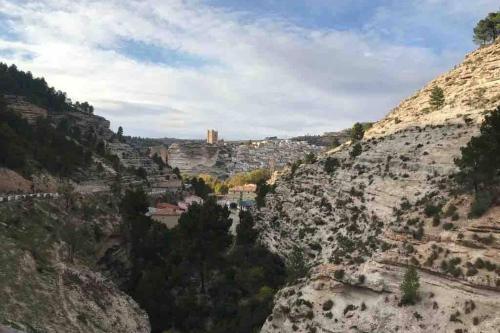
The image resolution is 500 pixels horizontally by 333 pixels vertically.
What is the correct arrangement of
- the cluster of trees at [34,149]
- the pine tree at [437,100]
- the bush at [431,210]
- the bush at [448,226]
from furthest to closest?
the cluster of trees at [34,149], the pine tree at [437,100], the bush at [431,210], the bush at [448,226]

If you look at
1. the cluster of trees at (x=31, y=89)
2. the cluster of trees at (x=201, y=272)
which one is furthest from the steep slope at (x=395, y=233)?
the cluster of trees at (x=31, y=89)

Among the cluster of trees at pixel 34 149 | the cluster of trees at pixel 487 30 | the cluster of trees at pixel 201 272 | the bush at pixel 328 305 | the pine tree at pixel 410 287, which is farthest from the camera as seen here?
the cluster of trees at pixel 487 30

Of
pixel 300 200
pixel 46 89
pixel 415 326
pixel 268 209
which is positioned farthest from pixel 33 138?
pixel 415 326

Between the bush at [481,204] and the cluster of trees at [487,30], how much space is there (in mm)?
49061

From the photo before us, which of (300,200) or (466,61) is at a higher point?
(466,61)

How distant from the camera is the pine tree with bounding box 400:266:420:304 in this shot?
83.1ft

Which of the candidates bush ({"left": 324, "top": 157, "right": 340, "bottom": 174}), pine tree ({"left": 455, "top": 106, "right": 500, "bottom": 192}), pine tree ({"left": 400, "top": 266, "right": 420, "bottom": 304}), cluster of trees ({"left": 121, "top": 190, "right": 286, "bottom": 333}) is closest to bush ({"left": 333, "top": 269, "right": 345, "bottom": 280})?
pine tree ({"left": 400, "top": 266, "right": 420, "bottom": 304})

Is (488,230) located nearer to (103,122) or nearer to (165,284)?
(165,284)

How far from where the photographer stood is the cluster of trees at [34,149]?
5988 centimetres

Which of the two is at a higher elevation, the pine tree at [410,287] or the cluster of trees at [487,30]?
the cluster of trees at [487,30]

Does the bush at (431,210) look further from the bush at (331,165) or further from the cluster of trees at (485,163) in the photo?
the bush at (331,165)

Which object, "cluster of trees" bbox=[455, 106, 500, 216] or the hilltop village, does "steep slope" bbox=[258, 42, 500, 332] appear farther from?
"cluster of trees" bbox=[455, 106, 500, 216]

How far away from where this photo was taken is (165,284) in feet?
149

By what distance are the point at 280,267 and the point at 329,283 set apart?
1749cm
